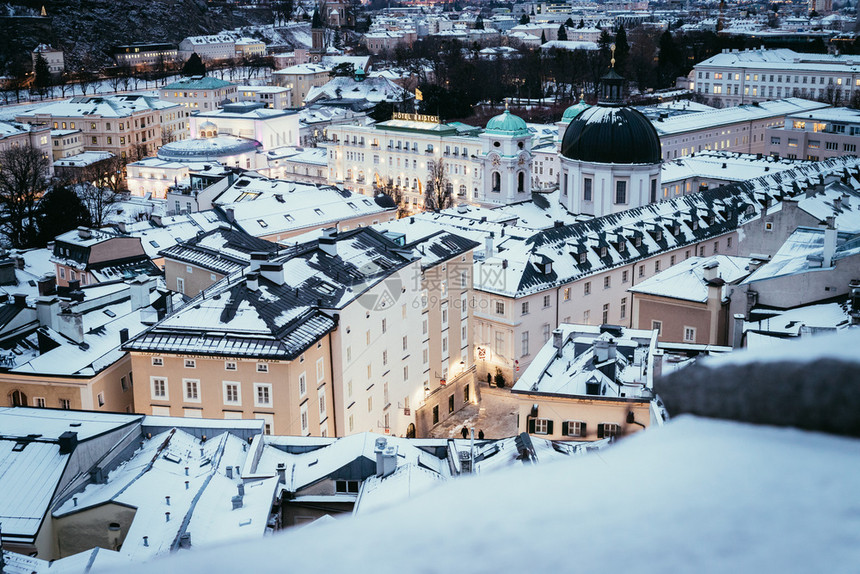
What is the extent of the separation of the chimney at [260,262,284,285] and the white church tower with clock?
36.5 m

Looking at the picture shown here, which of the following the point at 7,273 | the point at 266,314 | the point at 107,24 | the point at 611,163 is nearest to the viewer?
the point at 266,314

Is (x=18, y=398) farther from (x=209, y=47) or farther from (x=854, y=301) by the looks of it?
(x=209, y=47)

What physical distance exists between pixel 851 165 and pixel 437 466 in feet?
146

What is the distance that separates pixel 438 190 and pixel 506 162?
8298 millimetres

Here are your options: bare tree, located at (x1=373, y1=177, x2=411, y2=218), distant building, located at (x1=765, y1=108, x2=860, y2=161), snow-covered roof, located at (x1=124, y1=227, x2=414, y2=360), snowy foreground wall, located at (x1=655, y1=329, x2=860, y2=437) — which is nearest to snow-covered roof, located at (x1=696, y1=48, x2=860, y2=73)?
distant building, located at (x1=765, y1=108, x2=860, y2=161)

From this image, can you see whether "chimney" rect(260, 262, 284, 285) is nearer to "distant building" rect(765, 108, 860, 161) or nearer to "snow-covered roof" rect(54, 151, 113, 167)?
"distant building" rect(765, 108, 860, 161)

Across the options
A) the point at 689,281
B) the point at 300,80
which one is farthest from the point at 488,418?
the point at 300,80

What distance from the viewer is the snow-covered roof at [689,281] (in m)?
30.5

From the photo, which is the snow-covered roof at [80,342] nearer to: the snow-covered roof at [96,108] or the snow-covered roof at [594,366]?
the snow-covered roof at [594,366]

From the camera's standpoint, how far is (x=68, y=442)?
19062 millimetres

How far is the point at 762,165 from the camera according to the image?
58.1 m

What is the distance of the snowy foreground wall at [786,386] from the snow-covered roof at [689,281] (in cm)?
2892

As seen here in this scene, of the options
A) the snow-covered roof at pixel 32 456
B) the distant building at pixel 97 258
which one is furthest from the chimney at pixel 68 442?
the distant building at pixel 97 258

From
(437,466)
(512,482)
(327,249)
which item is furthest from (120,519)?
(512,482)
